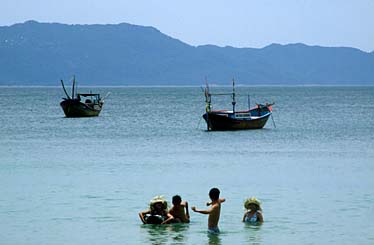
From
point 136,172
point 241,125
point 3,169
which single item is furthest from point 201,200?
point 241,125

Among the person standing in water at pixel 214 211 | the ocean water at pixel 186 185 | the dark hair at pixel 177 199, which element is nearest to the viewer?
the person standing in water at pixel 214 211

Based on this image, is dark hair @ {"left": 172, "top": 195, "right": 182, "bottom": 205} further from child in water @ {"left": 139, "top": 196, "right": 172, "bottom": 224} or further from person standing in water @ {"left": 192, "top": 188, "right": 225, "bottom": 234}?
person standing in water @ {"left": 192, "top": 188, "right": 225, "bottom": 234}

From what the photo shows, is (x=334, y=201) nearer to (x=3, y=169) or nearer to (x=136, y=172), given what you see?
(x=136, y=172)

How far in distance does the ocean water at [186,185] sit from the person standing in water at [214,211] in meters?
0.30

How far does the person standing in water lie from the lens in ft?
72.7

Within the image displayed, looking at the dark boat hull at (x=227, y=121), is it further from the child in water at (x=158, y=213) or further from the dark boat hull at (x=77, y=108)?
the child in water at (x=158, y=213)

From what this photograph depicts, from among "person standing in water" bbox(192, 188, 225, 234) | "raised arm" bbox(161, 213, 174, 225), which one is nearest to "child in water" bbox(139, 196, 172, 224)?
"raised arm" bbox(161, 213, 174, 225)

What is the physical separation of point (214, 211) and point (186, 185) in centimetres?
1082

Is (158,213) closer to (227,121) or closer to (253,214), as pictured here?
(253,214)

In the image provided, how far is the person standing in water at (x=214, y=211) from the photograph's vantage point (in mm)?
22172

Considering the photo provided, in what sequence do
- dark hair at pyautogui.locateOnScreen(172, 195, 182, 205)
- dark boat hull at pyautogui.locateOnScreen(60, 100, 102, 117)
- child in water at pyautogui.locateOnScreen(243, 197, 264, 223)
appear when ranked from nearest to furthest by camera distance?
dark hair at pyautogui.locateOnScreen(172, 195, 182, 205) < child in water at pyautogui.locateOnScreen(243, 197, 264, 223) < dark boat hull at pyautogui.locateOnScreen(60, 100, 102, 117)

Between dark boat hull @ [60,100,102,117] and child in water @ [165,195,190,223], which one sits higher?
child in water @ [165,195,190,223]

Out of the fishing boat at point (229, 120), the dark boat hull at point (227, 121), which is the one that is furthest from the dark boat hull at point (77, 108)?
the dark boat hull at point (227, 121)

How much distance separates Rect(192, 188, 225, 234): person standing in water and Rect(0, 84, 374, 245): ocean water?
0.30 meters
